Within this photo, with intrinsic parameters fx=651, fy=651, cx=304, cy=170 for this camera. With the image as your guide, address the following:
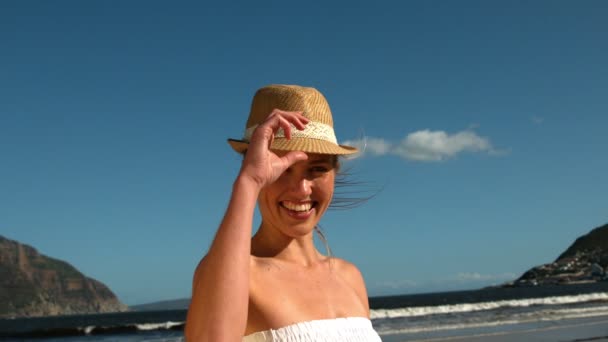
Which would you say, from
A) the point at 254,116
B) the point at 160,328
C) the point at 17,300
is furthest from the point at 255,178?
the point at 17,300

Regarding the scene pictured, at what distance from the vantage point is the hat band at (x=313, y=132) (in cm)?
161

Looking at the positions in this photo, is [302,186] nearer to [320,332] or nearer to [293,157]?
[293,157]

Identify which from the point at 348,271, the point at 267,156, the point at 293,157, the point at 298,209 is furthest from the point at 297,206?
the point at 348,271

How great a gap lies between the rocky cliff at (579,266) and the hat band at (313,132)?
75506 mm

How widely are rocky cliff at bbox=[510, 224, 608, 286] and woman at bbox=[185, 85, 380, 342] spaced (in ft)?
247

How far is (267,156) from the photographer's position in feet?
4.58

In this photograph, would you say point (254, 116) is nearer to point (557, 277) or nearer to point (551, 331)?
point (551, 331)

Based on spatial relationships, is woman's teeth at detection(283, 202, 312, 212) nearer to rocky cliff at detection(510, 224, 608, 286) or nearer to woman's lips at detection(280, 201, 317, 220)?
woman's lips at detection(280, 201, 317, 220)

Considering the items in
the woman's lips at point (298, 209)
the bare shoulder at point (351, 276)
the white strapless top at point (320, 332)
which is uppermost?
the woman's lips at point (298, 209)

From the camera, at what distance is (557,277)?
3027 inches

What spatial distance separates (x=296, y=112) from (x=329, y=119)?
7.7 inches

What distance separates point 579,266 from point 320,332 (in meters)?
87.5

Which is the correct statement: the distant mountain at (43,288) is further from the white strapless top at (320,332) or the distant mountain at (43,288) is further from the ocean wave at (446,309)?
the white strapless top at (320,332)

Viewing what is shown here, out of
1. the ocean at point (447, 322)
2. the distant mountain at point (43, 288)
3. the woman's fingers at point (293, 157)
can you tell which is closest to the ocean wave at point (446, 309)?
the ocean at point (447, 322)
